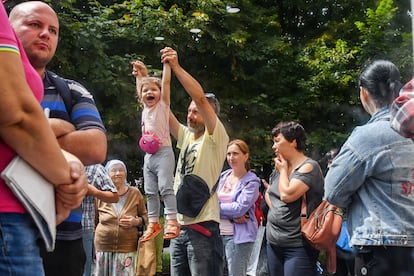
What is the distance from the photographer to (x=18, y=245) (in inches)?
62.2

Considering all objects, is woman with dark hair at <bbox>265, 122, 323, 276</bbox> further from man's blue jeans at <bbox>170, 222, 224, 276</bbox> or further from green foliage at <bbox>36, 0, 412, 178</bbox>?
green foliage at <bbox>36, 0, 412, 178</bbox>

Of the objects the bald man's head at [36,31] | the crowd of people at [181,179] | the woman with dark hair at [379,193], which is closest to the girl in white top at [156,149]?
the crowd of people at [181,179]

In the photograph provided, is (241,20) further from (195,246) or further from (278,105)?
(195,246)

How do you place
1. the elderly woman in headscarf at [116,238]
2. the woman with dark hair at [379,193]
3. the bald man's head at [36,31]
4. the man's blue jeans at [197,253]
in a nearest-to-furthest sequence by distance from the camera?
the bald man's head at [36,31]
the woman with dark hair at [379,193]
the man's blue jeans at [197,253]
the elderly woman in headscarf at [116,238]

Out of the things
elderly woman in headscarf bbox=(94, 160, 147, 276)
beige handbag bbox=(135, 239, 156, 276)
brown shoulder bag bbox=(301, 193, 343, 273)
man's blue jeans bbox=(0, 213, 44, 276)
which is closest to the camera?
man's blue jeans bbox=(0, 213, 44, 276)

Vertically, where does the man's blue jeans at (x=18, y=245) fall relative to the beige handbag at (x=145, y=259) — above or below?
above

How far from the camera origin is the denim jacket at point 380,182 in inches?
118

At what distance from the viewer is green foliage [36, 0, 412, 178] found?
34.5 feet

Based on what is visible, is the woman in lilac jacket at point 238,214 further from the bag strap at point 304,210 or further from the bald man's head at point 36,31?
the bald man's head at point 36,31

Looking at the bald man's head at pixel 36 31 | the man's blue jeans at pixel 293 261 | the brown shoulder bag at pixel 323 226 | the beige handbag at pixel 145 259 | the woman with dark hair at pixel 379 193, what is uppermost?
the bald man's head at pixel 36 31

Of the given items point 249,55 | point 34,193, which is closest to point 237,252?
A: point 34,193

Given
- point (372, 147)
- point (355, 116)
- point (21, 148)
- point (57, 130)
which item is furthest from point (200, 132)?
point (355, 116)

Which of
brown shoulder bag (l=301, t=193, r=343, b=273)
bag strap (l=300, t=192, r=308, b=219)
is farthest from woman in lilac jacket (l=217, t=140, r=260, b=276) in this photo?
brown shoulder bag (l=301, t=193, r=343, b=273)

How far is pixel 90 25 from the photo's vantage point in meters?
10.3
